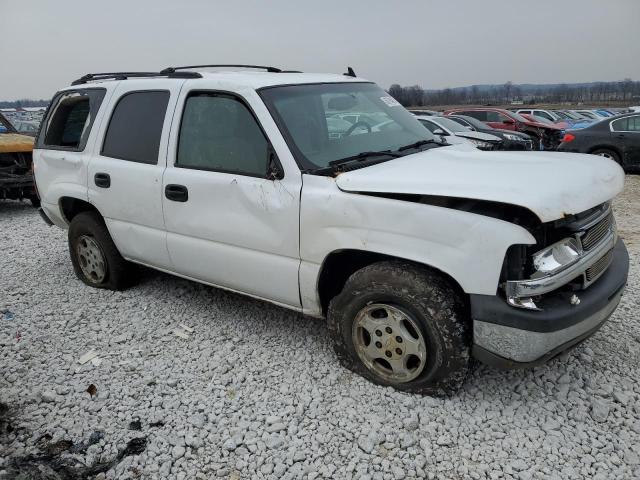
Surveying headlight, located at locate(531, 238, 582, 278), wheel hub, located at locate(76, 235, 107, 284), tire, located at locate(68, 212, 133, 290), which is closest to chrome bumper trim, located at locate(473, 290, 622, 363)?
headlight, located at locate(531, 238, 582, 278)

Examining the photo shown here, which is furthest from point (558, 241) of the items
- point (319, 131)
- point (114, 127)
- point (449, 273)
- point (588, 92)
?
point (588, 92)

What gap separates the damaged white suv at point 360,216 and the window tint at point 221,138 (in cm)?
1

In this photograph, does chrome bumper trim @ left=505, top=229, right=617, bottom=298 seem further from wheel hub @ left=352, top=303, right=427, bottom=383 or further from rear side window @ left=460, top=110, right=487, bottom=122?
rear side window @ left=460, top=110, right=487, bottom=122

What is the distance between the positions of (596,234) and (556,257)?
0.47m

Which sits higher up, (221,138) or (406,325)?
(221,138)

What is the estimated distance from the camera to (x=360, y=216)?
286cm

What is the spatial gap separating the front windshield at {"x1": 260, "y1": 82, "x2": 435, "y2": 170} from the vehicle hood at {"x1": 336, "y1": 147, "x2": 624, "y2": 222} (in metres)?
0.31

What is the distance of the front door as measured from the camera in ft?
10.5

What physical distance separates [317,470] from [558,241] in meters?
1.69

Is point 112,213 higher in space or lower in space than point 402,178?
lower

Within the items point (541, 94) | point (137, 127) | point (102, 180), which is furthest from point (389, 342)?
point (541, 94)

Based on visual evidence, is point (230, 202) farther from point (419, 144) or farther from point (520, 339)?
point (520, 339)

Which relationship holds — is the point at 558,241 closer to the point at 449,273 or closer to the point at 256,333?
the point at 449,273

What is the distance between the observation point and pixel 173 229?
12.5 ft
